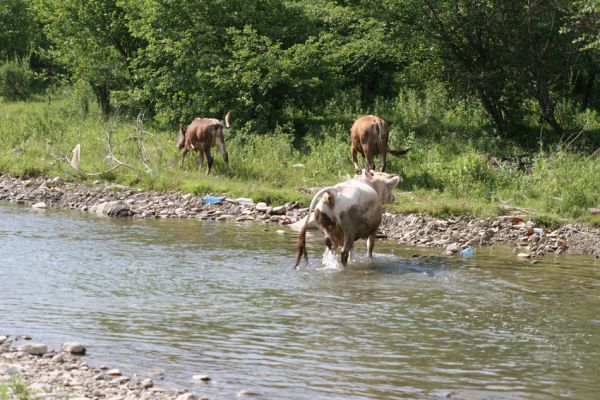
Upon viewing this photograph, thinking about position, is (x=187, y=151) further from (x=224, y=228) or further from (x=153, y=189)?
(x=224, y=228)

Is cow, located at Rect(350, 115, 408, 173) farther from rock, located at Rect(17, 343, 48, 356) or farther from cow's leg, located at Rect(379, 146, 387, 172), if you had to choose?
rock, located at Rect(17, 343, 48, 356)

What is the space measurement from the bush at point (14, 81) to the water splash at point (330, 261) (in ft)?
76.8

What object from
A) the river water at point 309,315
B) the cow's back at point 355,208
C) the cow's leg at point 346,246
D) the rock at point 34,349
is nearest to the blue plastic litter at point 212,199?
the river water at point 309,315

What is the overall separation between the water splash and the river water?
168mm

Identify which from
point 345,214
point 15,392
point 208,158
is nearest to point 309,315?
point 345,214

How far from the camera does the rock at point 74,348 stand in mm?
8227

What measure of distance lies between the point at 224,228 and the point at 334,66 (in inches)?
353

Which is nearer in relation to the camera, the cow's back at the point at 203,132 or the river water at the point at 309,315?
the river water at the point at 309,315

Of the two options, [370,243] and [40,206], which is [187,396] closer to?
[370,243]

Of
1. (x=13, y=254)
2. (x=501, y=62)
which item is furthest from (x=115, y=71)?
(x=13, y=254)

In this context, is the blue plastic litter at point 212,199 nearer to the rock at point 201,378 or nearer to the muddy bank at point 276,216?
the muddy bank at point 276,216

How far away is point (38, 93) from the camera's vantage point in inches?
1363

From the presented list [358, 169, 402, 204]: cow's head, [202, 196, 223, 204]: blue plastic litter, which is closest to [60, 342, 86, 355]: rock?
[358, 169, 402, 204]: cow's head

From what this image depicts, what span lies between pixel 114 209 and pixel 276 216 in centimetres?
336
